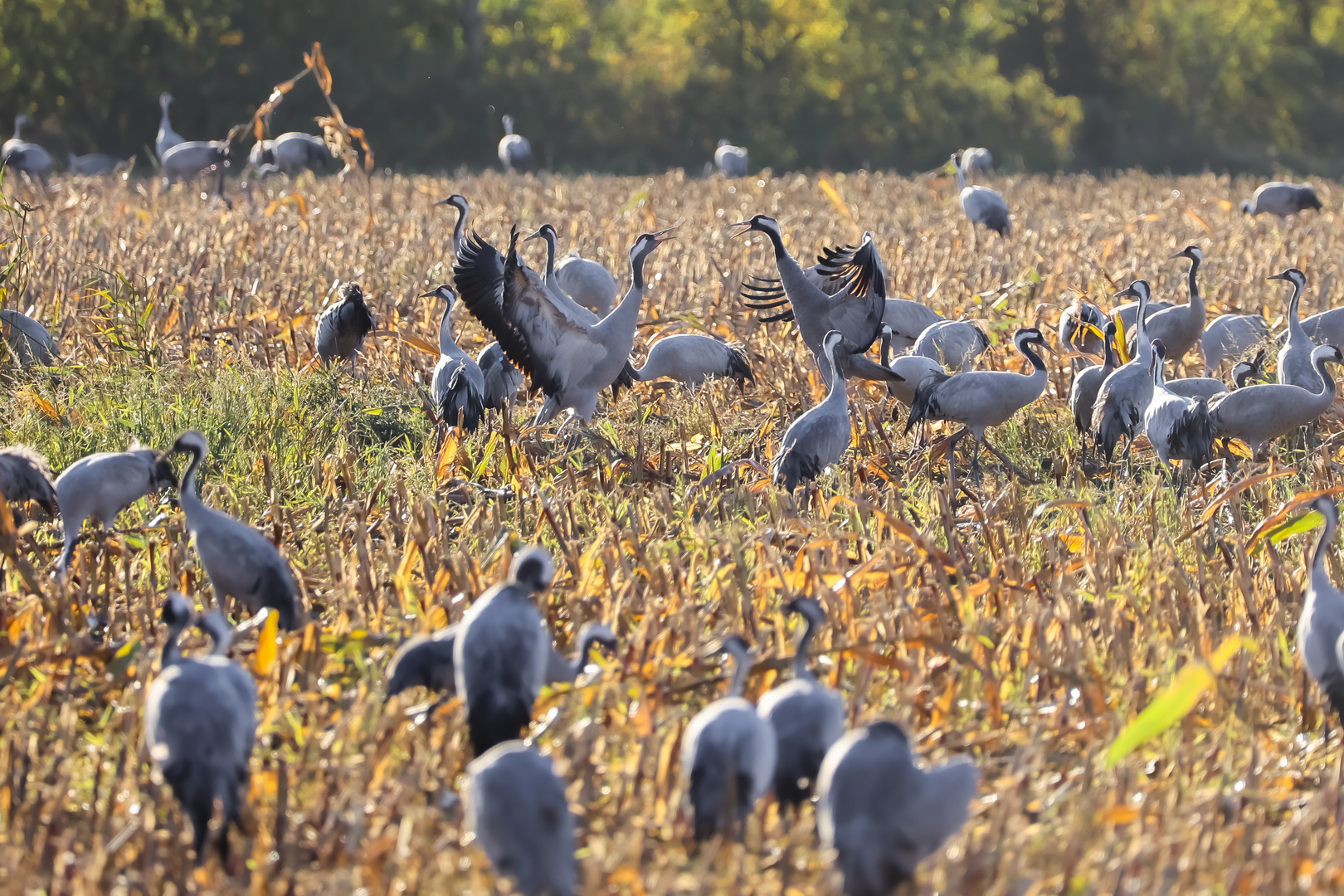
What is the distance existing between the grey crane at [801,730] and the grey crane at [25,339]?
507 centimetres

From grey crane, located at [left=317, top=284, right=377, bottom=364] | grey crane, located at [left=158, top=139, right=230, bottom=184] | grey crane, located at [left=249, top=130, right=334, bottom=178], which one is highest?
grey crane, located at [left=249, top=130, right=334, bottom=178]

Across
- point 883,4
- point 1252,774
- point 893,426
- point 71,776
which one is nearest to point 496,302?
point 893,426

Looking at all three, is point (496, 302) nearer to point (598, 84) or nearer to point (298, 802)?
point (298, 802)

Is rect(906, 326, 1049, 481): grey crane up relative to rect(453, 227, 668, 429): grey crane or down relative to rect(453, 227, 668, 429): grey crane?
down

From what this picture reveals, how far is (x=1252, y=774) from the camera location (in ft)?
9.75

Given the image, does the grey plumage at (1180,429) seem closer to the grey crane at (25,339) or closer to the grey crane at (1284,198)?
the grey crane at (25,339)

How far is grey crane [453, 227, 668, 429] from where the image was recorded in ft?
19.6

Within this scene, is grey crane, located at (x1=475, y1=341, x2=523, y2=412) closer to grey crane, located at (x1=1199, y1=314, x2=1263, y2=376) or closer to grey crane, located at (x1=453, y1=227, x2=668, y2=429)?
grey crane, located at (x1=453, y1=227, x2=668, y2=429)

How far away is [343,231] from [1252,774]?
34.7 feet

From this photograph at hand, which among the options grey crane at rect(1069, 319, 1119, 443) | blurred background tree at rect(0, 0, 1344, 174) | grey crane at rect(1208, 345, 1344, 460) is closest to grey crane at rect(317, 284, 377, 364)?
grey crane at rect(1069, 319, 1119, 443)

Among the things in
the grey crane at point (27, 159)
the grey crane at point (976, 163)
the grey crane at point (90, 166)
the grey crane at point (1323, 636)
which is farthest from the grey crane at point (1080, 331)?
the grey crane at point (90, 166)

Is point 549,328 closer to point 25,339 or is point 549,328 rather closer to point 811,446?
point 811,446

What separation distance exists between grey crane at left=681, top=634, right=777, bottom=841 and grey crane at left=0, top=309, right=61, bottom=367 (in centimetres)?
517

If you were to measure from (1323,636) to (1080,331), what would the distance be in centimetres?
423
